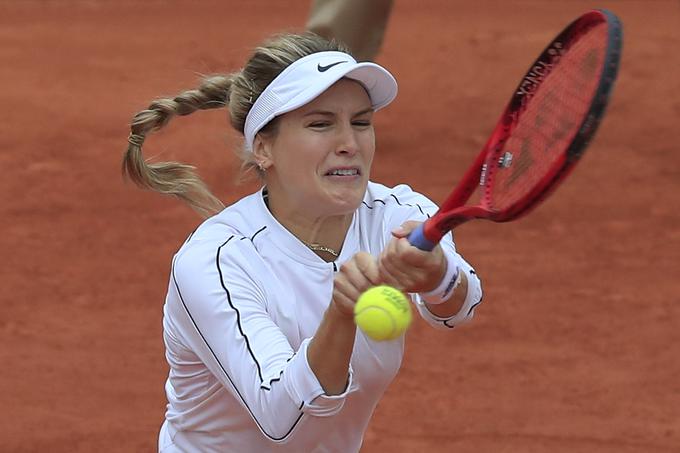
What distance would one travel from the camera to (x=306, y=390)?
113 inches

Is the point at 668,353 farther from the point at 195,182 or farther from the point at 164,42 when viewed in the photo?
the point at 164,42

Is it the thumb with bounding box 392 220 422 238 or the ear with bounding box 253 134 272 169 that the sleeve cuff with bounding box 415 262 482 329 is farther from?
the ear with bounding box 253 134 272 169

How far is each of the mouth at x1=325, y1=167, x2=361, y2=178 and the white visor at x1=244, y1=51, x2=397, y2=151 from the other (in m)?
0.18

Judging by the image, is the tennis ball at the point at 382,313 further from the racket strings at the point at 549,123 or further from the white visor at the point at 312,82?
the white visor at the point at 312,82

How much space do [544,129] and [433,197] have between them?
5.08m

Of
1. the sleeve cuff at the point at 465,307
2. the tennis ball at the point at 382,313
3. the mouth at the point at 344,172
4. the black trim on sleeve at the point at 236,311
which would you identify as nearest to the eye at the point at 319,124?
the mouth at the point at 344,172

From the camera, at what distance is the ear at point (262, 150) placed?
331 cm

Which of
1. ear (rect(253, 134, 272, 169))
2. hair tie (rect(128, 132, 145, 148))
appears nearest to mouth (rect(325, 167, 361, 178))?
ear (rect(253, 134, 272, 169))

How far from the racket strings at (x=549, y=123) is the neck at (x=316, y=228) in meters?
0.51

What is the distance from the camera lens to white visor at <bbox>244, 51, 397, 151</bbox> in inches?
123

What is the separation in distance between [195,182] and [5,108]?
604 centimetres

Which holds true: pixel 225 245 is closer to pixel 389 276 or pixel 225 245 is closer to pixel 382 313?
pixel 389 276

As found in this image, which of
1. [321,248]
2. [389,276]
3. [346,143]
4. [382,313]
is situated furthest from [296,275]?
[382,313]

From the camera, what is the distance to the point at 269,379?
292 centimetres
